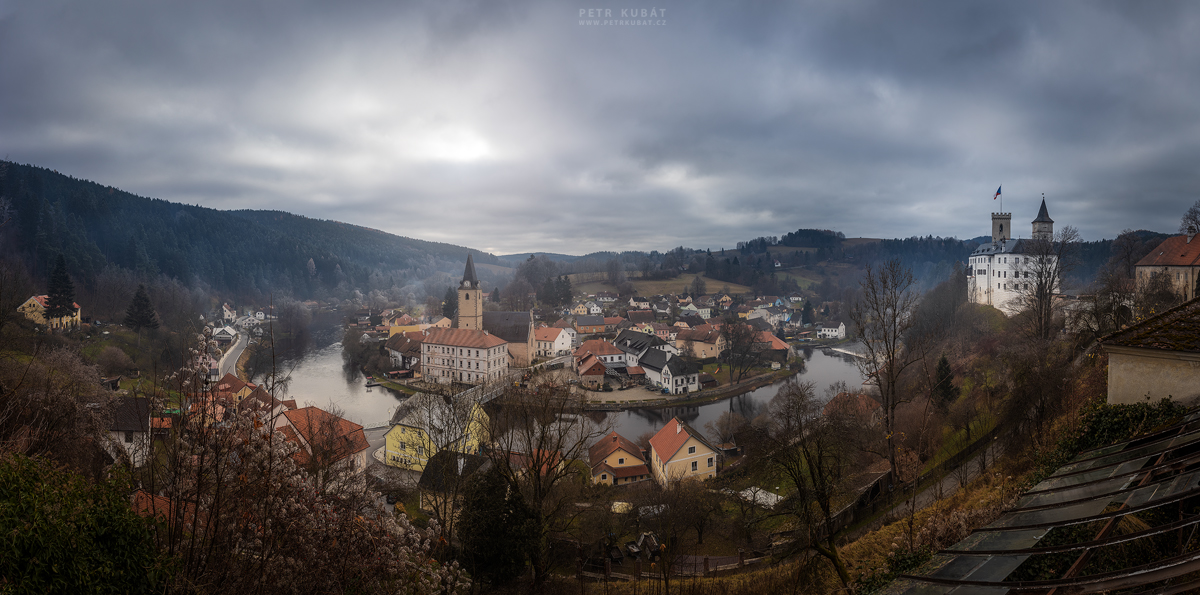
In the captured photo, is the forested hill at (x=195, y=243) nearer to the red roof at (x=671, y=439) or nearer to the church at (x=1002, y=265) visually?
the red roof at (x=671, y=439)

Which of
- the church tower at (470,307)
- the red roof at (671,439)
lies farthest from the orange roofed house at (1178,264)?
the church tower at (470,307)

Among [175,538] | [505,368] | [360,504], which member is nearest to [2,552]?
[175,538]

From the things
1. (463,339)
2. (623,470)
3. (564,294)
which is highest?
(564,294)

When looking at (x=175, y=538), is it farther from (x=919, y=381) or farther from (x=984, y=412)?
(x=919, y=381)

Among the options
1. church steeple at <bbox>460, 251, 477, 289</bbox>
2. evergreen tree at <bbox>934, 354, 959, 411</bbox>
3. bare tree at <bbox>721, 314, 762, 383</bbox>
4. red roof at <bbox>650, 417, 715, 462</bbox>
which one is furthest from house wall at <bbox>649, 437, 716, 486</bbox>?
church steeple at <bbox>460, 251, 477, 289</bbox>

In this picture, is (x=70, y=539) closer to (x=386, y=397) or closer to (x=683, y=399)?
(x=683, y=399)

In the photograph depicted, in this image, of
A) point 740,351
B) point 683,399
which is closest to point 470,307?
point 683,399
